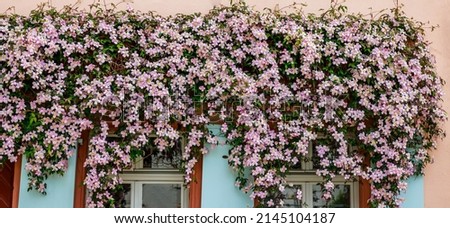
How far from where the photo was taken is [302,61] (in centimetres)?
497

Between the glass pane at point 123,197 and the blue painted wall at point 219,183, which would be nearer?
the blue painted wall at point 219,183

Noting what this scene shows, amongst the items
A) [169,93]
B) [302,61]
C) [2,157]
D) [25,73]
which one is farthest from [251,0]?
[2,157]

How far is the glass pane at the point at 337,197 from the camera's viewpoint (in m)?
5.10

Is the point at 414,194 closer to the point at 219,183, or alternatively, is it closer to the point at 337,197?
the point at 337,197

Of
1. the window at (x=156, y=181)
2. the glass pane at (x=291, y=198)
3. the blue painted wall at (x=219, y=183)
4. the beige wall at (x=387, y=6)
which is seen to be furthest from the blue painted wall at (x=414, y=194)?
the window at (x=156, y=181)

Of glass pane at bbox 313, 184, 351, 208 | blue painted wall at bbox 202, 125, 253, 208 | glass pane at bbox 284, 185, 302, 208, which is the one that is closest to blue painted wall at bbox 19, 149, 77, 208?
blue painted wall at bbox 202, 125, 253, 208

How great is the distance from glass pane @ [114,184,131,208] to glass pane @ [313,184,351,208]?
139 centimetres

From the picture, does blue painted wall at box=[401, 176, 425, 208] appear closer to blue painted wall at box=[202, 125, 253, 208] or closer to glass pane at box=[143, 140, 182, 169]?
blue painted wall at box=[202, 125, 253, 208]

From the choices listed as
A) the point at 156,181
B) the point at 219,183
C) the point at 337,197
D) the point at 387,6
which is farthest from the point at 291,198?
the point at 387,6

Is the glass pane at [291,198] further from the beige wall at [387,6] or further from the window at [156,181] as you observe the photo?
the beige wall at [387,6]

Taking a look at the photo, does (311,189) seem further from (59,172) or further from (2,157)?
(2,157)

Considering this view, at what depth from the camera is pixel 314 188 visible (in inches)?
202

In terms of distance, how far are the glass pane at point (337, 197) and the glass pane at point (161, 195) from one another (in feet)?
3.37

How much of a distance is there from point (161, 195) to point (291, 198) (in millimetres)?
971
